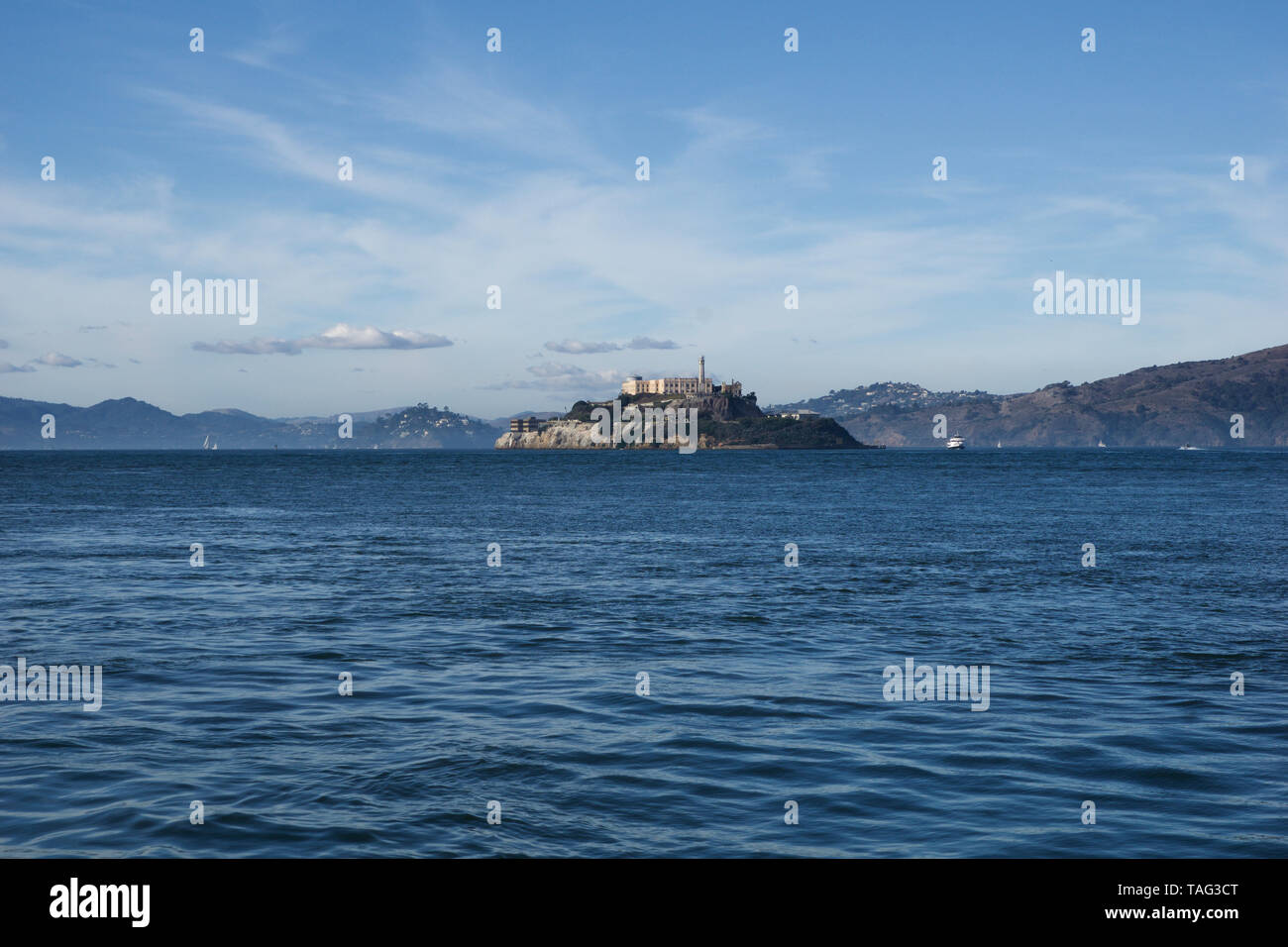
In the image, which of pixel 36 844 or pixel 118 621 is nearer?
pixel 36 844

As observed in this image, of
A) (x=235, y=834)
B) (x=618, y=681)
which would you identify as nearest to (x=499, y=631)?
(x=618, y=681)

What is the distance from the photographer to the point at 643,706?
687 inches

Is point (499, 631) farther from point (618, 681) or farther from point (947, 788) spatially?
point (947, 788)

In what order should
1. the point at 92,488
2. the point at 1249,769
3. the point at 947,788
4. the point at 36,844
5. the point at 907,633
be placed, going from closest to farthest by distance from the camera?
the point at 36,844
the point at 947,788
the point at 1249,769
the point at 907,633
the point at 92,488

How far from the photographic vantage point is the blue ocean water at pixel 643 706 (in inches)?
463

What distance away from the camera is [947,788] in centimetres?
1311

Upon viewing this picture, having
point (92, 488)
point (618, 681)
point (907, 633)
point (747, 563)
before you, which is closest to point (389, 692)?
point (618, 681)

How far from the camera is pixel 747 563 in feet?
132

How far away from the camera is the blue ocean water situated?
11.8m

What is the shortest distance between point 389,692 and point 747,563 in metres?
23.6

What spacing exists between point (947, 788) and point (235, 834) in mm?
8674
